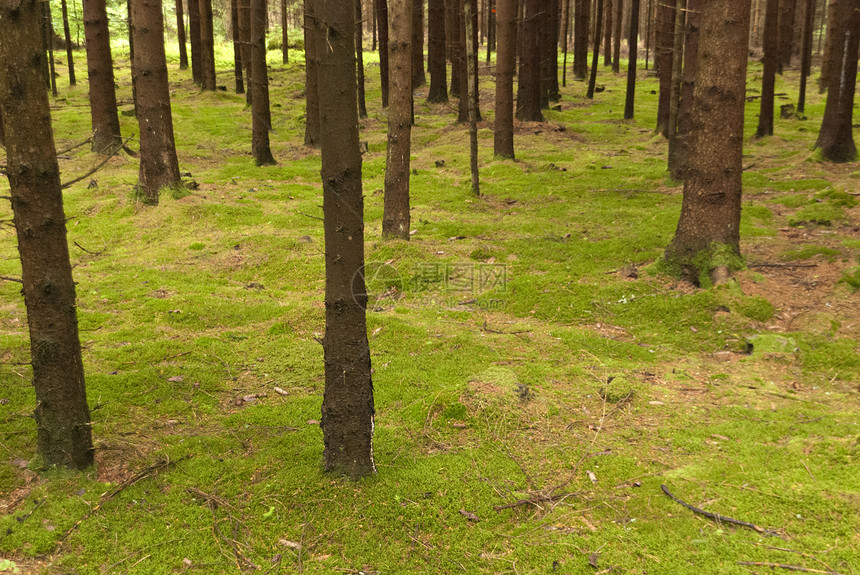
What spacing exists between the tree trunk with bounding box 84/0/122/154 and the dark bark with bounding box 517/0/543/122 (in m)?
11.8

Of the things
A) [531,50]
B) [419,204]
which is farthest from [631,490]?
[531,50]

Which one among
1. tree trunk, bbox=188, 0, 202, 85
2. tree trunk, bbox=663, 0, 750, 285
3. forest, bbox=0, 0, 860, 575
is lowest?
forest, bbox=0, 0, 860, 575

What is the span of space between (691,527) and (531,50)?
1852 cm

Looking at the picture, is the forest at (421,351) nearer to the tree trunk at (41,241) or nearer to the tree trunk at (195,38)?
the tree trunk at (41,241)

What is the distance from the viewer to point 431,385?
241 inches

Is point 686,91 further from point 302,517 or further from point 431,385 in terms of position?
point 302,517

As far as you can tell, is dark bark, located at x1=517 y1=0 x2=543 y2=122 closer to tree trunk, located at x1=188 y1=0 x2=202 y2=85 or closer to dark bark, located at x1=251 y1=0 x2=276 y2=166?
dark bark, located at x1=251 y1=0 x2=276 y2=166

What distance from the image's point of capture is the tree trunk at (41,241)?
3727 millimetres

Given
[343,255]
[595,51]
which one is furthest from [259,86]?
[595,51]

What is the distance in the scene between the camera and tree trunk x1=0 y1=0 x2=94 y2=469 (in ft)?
12.2

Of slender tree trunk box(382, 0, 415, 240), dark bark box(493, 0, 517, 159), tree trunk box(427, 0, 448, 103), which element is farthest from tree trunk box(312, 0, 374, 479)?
tree trunk box(427, 0, 448, 103)

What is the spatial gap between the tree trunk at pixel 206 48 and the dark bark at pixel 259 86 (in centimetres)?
967

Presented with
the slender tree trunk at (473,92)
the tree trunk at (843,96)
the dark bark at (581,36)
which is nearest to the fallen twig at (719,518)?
the slender tree trunk at (473,92)

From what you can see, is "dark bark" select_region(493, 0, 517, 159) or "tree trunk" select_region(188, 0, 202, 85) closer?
"dark bark" select_region(493, 0, 517, 159)
